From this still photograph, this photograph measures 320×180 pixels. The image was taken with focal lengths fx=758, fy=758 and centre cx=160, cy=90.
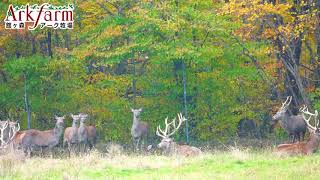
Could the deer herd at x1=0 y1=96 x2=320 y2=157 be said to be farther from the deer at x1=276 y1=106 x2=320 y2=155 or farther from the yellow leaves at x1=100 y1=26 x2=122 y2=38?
the yellow leaves at x1=100 y1=26 x2=122 y2=38

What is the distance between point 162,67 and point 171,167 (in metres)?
9.27

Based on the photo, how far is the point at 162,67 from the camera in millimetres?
25125

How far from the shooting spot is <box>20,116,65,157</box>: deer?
2269cm

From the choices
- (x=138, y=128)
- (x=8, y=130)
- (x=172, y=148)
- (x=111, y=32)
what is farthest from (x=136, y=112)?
(x=172, y=148)

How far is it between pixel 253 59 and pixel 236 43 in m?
0.79

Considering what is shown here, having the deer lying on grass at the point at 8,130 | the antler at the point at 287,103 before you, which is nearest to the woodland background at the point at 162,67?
the antler at the point at 287,103

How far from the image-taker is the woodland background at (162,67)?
77.8ft

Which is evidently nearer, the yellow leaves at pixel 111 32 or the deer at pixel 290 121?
the deer at pixel 290 121

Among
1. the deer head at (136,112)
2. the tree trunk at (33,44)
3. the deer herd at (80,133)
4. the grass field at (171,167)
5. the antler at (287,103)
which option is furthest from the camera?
the tree trunk at (33,44)

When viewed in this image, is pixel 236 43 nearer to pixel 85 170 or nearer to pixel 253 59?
pixel 253 59

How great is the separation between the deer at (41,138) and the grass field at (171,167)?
4.68 m

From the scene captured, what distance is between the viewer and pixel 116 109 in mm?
25547

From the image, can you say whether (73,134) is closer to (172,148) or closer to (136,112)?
(136,112)

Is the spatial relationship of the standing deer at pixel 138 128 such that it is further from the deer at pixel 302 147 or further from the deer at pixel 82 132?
the deer at pixel 302 147
